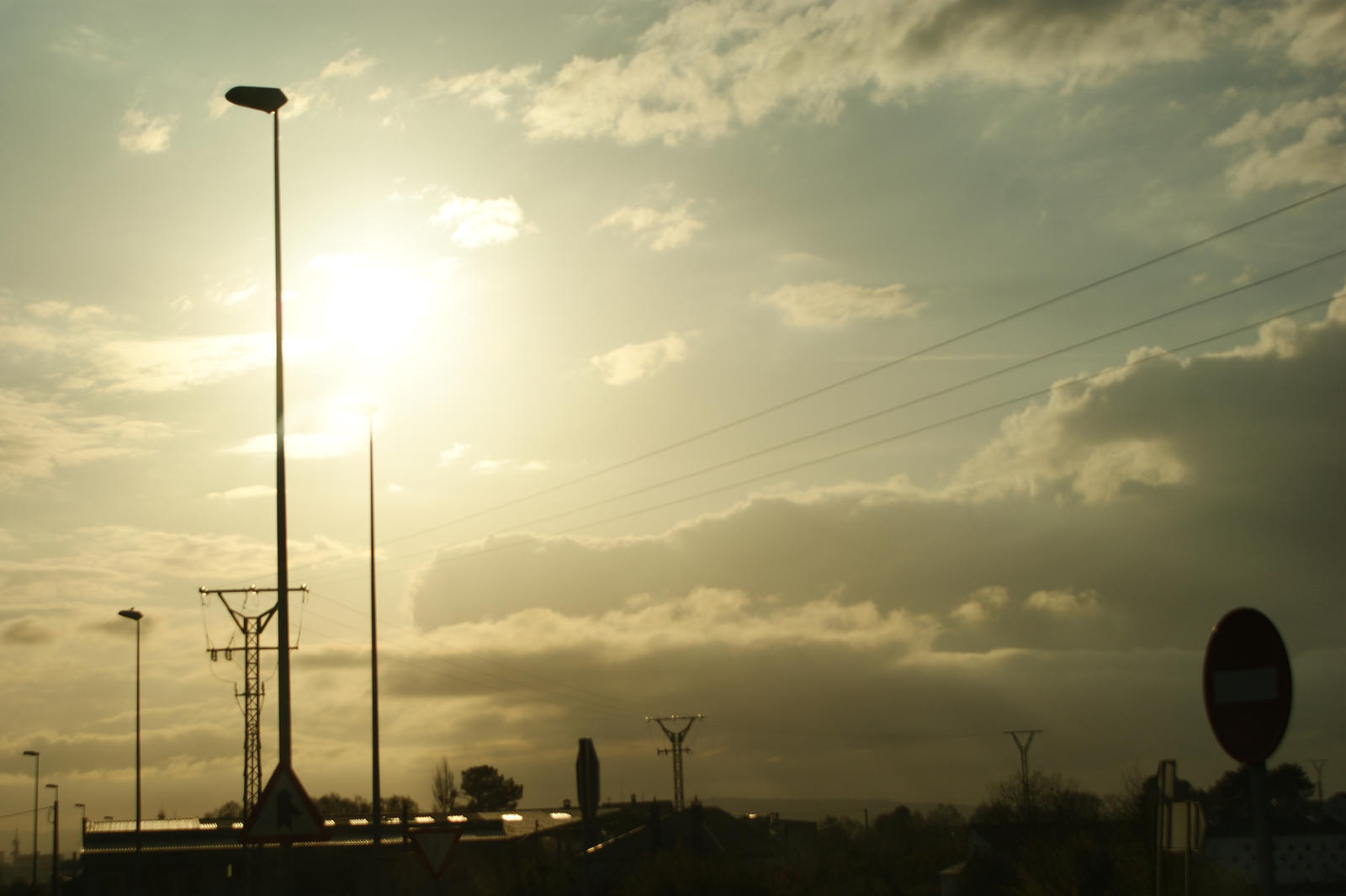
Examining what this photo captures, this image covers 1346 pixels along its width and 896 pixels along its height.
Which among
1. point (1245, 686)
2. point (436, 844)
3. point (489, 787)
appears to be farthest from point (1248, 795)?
point (489, 787)

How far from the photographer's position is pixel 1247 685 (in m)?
6.17

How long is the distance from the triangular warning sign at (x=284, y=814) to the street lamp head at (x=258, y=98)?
11000mm

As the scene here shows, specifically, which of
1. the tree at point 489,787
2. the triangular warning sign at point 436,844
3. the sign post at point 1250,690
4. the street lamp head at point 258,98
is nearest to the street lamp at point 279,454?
the street lamp head at point 258,98

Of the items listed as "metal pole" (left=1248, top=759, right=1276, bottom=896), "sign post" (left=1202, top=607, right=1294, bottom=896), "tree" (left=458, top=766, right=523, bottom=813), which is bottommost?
"tree" (left=458, top=766, right=523, bottom=813)

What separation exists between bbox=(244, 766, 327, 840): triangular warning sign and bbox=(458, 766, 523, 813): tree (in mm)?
152090

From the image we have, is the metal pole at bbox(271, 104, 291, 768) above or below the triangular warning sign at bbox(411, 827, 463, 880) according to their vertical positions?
above

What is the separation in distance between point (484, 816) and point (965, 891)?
173 feet

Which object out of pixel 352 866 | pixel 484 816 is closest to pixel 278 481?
pixel 352 866

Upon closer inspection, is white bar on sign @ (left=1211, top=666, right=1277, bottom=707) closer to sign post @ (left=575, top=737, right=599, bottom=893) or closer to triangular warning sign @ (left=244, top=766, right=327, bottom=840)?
sign post @ (left=575, top=737, right=599, bottom=893)

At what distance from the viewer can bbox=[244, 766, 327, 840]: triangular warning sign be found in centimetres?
1386

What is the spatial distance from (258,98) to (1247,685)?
17.9 metres

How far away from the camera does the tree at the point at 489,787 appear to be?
161125 millimetres

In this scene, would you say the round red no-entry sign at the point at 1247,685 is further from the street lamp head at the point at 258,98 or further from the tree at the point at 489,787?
the tree at the point at 489,787

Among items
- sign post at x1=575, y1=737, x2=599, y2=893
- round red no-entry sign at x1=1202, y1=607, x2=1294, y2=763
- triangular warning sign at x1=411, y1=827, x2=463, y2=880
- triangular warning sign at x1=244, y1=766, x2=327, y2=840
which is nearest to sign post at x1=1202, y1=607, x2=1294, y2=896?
round red no-entry sign at x1=1202, y1=607, x2=1294, y2=763
